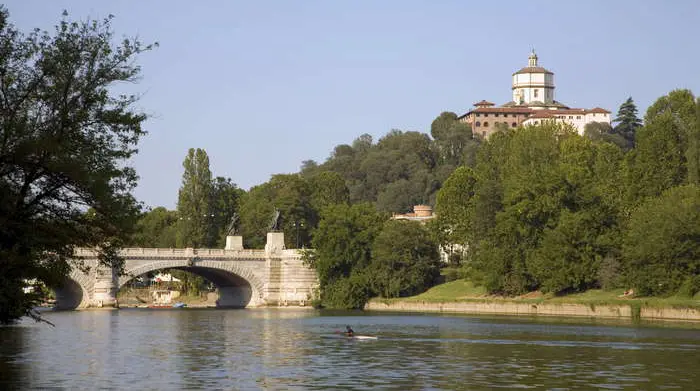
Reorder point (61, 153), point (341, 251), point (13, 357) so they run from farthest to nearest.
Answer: point (341, 251), point (13, 357), point (61, 153)

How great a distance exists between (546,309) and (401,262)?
20.4 meters

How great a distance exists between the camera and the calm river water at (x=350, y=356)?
40.7 meters

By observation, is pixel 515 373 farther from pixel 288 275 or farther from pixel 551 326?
pixel 288 275

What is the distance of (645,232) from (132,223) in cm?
5573

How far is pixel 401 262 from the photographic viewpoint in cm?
10950

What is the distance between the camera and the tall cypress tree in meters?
186

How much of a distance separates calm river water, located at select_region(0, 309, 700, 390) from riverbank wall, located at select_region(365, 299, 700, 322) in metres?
5.63

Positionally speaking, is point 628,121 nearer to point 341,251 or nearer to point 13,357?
point 341,251

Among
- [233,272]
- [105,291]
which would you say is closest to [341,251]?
[233,272]

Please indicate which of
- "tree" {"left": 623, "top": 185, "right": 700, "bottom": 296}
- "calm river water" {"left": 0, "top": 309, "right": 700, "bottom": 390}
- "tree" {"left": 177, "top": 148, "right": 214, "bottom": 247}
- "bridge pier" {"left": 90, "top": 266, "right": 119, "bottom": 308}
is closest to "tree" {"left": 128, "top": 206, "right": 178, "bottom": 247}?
"tree" {"left": 177, "top": 148, "right": 214, "bottom": 247}

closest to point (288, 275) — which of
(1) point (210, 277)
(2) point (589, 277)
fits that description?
(1) point (210, 277)

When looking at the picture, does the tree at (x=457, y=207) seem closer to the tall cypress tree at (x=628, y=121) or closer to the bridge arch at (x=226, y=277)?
the bridge arch at (x=226, y=277)

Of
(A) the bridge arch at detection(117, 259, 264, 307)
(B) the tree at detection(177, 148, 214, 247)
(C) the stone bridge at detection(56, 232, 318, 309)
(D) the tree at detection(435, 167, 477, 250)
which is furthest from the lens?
(B) the tree at detection(177, 148, 214, 247)

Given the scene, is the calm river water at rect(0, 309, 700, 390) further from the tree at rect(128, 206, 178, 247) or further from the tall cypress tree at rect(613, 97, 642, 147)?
the tall cypress tree at rect(613, 97, 642, 147)
